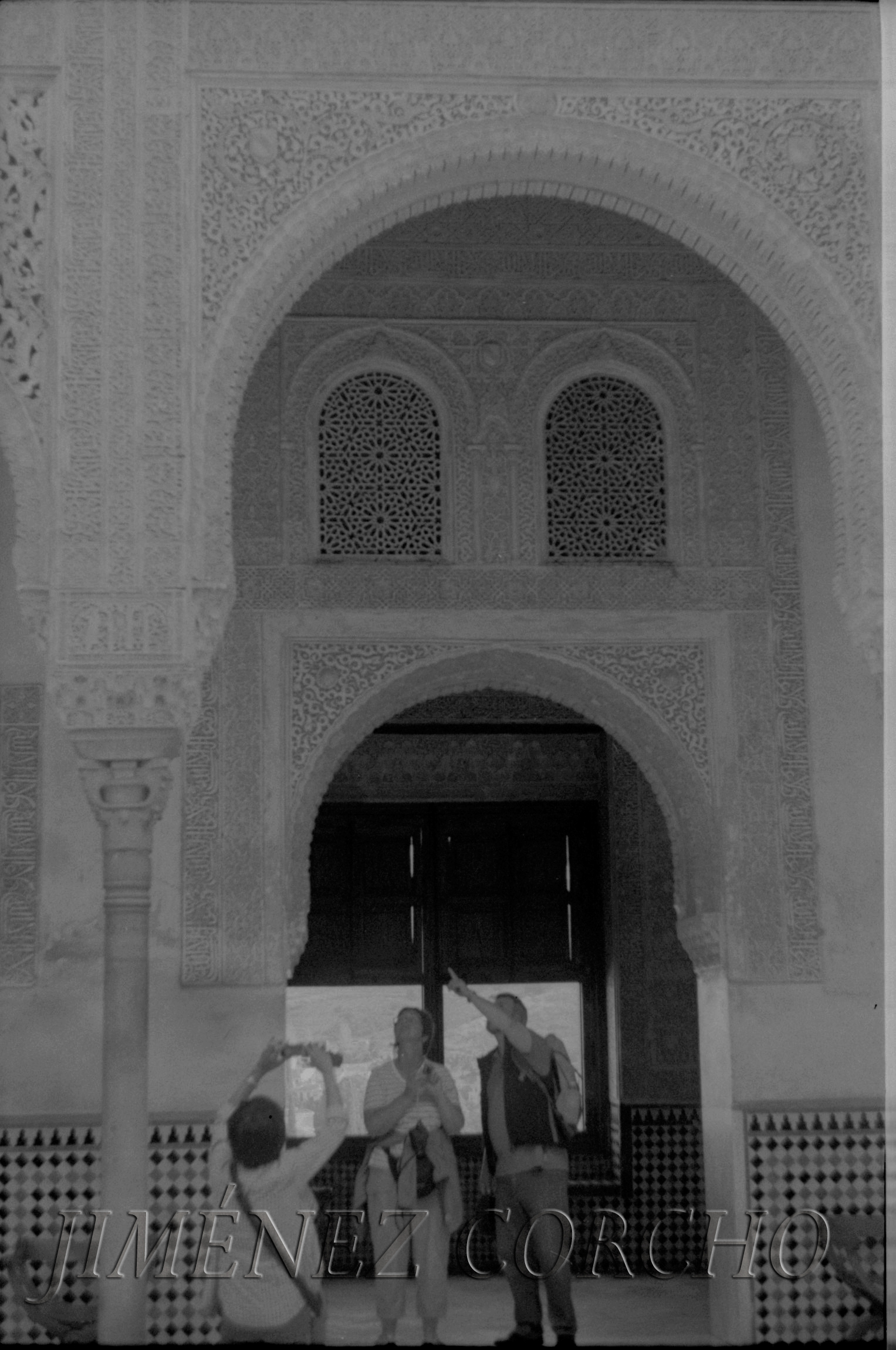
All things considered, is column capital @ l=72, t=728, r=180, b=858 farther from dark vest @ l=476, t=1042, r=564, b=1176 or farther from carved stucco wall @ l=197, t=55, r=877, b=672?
dark vest @ l=476, t=1042, r=564, b=1176

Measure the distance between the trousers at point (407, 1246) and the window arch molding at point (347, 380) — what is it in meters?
2.08

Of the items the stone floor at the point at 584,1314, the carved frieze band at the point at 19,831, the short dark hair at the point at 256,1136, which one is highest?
the carved frieze band at the point at 19,831

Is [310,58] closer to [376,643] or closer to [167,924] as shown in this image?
[376,643]

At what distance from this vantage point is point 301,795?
19.5ft

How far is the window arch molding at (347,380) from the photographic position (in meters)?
6.23

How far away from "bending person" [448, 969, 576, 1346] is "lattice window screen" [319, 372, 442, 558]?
163 cm

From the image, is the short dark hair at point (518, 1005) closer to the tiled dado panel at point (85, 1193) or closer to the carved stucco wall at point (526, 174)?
the tiled dado panel at point (85, 1193)

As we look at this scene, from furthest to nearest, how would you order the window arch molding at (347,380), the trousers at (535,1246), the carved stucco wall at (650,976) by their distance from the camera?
the carved stucco wall at (650,976) < the window arch molding at (347,380) < the trousers at (535,1246)

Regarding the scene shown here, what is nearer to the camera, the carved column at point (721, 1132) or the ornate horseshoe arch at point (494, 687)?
the carved column at point (721, 1132)

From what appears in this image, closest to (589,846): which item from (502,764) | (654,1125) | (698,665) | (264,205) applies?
(502,764)

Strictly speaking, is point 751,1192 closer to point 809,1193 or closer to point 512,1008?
point 809,1193

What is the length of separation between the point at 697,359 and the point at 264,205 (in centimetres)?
206

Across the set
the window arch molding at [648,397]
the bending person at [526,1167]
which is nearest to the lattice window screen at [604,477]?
the window arch molding at [648,397]

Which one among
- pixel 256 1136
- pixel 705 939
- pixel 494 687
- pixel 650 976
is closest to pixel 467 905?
pixel 650 976
